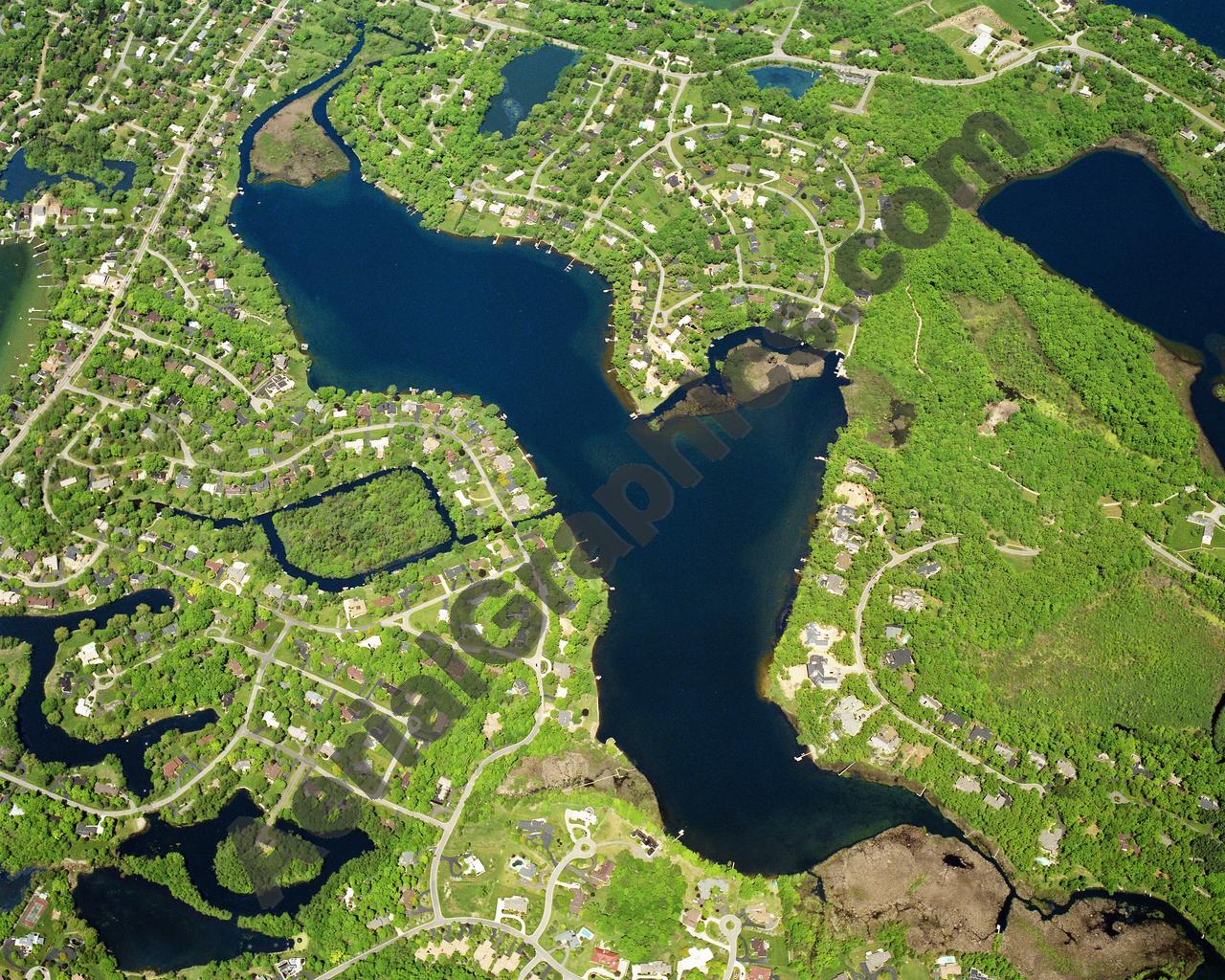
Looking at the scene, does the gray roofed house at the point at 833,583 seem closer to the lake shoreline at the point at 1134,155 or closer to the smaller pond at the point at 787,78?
the lake shoreline at the point at 1134,155

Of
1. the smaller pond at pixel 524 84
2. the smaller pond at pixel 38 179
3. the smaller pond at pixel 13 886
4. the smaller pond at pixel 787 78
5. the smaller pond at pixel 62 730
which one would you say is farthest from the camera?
the smaller pond at pixel 787 78

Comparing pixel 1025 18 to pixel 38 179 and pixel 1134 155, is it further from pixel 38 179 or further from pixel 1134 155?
pixel 38 179

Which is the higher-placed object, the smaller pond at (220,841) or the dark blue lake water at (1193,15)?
the dark blue lake water at (1193,15)

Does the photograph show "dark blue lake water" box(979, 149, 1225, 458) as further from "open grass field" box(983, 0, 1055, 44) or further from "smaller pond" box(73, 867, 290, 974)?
"smaller pond" box(73, 867, 290, 974)

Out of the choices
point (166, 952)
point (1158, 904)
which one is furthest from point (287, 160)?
point (1158, 904)

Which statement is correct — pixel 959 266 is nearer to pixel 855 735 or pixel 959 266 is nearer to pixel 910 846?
pixel 855 735

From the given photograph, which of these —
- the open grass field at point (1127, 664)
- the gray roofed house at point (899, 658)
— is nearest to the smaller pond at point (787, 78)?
the open grass field at point (1127, 664)

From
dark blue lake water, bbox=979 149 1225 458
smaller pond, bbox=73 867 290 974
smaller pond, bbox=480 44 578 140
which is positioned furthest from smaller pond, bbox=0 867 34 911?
dark blue lake water, bbox=979 149 1225 458
